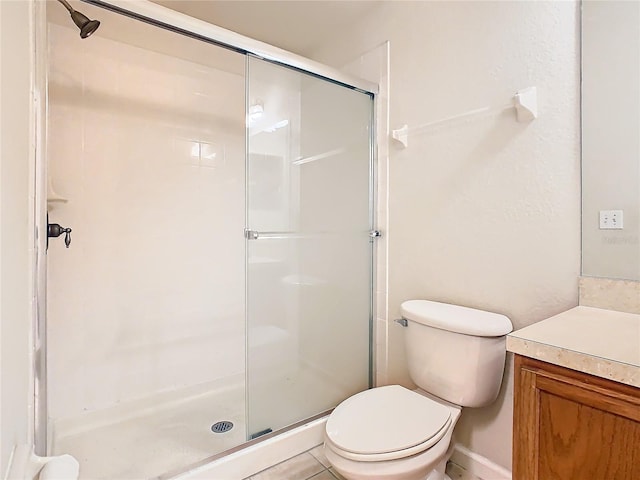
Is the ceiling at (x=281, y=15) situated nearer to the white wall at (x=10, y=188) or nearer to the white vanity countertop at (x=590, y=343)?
the white wall at (x=10, y=188)

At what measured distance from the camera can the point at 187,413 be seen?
2.00m

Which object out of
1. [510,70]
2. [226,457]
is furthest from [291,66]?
[226,457]

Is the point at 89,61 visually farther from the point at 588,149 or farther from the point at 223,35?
the point at 588,149

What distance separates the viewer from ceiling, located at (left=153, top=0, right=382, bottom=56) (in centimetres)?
186

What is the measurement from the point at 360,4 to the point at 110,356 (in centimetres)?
239

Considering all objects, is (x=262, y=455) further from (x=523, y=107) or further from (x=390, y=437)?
(x=523, y=107)

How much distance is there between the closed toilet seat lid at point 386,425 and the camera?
1.08 metres

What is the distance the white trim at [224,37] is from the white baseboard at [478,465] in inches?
72.3

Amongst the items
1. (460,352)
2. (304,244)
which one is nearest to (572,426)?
(460,352)

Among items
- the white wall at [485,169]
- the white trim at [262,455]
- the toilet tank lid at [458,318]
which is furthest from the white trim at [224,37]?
the white trim at [262,455]

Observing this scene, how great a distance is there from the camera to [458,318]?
4.48ft

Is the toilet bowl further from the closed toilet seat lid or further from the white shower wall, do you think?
the white shower wall

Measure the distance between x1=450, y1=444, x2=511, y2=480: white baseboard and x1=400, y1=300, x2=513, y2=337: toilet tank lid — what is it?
0.61 meters

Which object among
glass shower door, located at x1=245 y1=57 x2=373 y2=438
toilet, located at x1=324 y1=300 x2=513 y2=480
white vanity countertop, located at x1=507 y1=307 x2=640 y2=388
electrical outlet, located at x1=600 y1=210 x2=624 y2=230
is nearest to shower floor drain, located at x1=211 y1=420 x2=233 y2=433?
glass shower door, located at x1=245 y1=57 x2=373 y2=438
